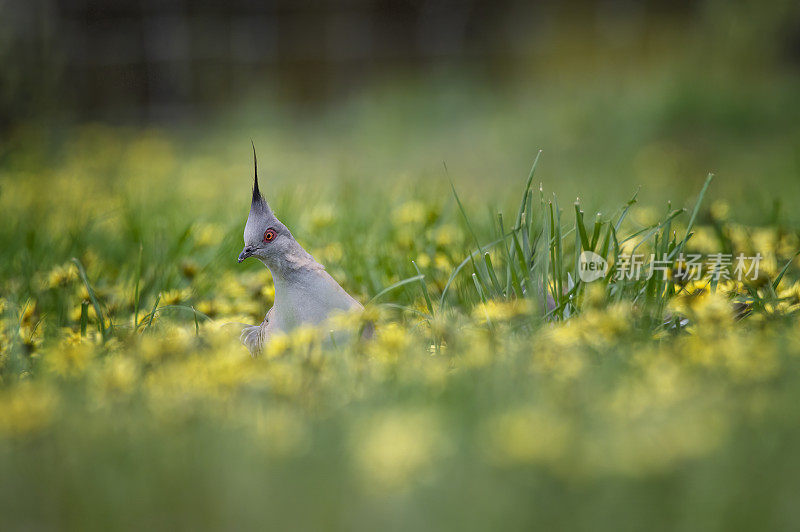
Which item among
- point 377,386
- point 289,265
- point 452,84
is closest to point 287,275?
point 289,265

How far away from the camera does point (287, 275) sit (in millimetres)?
1628

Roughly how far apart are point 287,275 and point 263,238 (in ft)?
0.31

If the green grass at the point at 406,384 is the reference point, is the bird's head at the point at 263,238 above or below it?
above

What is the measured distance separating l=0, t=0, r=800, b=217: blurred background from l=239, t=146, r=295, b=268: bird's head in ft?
9.21

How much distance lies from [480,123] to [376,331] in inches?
177

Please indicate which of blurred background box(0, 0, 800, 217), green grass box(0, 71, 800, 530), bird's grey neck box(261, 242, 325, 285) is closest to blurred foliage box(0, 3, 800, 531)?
green grass box(0, 71, 800, 530)

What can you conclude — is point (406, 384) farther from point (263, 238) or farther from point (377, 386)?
point (263, 238)

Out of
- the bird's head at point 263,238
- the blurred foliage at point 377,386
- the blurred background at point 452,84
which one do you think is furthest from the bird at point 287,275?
the blurred background at point 452,84

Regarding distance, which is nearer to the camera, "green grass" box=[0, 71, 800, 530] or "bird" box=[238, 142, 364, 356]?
"green grass" box=[0, 71, 800, 530]

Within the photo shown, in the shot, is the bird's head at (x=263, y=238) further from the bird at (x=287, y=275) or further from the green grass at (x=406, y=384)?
the green grass at (x=406, y=384)

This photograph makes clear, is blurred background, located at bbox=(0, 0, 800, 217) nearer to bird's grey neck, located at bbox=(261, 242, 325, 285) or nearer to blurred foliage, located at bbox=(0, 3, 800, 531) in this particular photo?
blurred foliage, located at bbox=(0, 3, 800, 531)

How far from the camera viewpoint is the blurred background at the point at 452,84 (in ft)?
16.1

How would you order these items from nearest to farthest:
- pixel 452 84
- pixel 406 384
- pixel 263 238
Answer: pixel 406 384, pixel 263 238, pixel 452 84

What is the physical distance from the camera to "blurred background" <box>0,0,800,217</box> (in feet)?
16.1
